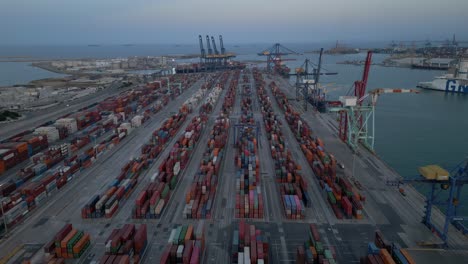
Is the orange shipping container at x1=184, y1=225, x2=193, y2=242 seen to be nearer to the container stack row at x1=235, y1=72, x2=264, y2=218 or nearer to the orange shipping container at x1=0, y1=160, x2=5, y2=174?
the container stack row at x1=235, y1=72, x2=264, y2=218

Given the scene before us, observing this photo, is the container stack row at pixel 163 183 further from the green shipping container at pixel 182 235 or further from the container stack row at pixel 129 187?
the green shipping container at pixel 182 235

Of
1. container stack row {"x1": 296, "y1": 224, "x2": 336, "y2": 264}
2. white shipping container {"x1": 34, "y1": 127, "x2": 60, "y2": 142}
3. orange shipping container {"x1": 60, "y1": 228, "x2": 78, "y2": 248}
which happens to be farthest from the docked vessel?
orange shipping container {"x1": 60, "y1": 228, "x2": 78, "y2": 248}

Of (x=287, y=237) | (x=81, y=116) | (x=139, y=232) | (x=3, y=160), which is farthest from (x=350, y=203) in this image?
(x=81, y=116)

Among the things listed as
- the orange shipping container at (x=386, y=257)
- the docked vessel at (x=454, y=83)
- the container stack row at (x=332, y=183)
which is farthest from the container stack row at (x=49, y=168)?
the docked vessel at (x=454, y=83)

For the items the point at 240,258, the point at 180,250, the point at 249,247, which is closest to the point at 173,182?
the point at 180,250

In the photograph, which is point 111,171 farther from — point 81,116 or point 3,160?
point 81,116

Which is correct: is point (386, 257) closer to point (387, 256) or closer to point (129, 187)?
point (387, 256)
